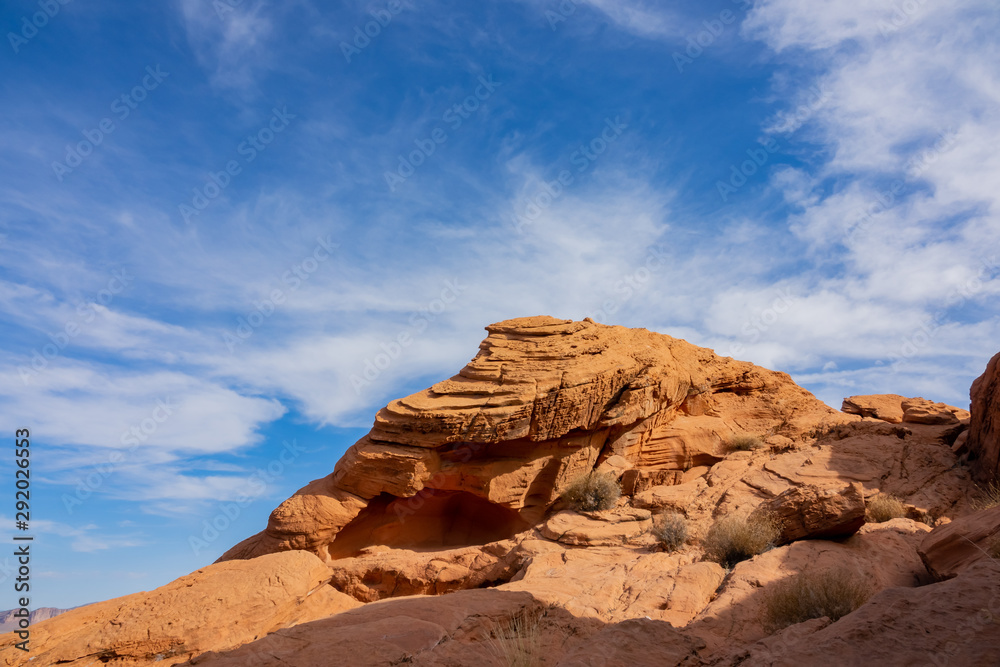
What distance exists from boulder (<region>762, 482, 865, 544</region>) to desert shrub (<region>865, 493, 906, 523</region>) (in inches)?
116

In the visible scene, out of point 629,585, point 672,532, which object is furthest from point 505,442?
point 629,585

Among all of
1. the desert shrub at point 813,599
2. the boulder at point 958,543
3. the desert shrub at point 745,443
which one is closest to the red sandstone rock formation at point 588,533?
the boulder at point 958,543

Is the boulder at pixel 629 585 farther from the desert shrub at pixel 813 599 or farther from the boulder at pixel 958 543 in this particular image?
the boulder at pixel 958 543

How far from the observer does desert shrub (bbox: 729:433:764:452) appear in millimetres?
17500

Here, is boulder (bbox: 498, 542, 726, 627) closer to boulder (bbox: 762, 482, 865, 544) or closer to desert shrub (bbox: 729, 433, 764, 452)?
boulder (bbox: 762, 482, 865, 544)

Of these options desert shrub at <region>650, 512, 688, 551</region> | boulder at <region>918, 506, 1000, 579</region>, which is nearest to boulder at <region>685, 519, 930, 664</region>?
boulder at <region>918, 506, 1000, 579</region>

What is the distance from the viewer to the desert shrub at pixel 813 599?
697 centimetres

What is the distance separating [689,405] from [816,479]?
264 inches

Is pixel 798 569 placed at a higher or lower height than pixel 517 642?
lower

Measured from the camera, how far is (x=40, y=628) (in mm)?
12062

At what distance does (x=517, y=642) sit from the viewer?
637 cm

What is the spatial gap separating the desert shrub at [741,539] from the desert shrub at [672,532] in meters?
0.79

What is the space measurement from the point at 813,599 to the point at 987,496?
8.85 metres

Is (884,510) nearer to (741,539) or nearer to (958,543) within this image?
(741,539)
